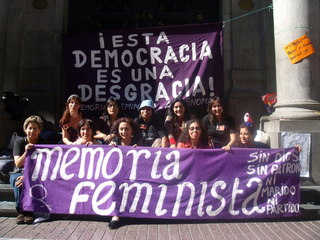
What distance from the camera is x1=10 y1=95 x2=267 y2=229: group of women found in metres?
5.18

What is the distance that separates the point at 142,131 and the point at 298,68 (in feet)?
11.1

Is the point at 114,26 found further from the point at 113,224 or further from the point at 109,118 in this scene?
the point at 113,224

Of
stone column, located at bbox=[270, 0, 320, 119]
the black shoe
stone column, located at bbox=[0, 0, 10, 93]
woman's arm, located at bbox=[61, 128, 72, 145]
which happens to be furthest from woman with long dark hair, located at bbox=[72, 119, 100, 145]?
stone column, located at bbox=[270, 0, 320, 119]

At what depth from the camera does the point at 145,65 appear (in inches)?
286

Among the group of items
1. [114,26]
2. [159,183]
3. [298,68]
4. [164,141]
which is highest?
[114,26]

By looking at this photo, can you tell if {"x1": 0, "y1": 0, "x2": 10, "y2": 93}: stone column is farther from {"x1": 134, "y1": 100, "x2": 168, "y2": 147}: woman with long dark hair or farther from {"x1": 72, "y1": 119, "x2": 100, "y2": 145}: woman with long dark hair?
{"x1": 134, "y1": 100, "x2": 168, "y2": 147}: woman with long dark hair

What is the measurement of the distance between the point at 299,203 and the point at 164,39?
435 centimetres

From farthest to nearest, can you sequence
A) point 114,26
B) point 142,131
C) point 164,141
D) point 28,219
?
point 114,26, point 142,131, point 164,141, point 28,219

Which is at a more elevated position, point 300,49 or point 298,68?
point 300,49

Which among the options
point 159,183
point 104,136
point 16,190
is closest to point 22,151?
point 16,190

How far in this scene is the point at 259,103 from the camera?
8.19 meters

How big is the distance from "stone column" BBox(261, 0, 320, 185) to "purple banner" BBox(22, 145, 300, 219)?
139 centimetres

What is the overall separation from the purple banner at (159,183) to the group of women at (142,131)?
22 centimetres

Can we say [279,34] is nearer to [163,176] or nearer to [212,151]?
[212,151]
